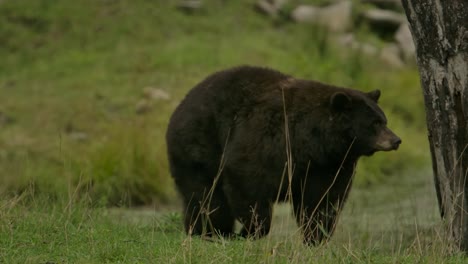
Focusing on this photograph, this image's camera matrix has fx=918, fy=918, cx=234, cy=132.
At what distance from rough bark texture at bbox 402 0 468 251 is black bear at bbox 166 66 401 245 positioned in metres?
0.58

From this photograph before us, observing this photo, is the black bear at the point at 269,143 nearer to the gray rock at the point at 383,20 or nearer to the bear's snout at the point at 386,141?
the bear's snout at the point at 386,141

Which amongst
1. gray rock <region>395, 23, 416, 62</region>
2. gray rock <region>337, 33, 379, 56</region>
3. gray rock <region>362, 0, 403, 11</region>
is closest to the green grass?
gray rock <region>337, 33, 379, 56</region>

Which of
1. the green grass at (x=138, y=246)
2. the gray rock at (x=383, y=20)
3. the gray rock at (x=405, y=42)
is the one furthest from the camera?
→ the gray rock at (x=383, y=20)

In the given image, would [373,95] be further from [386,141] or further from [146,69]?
[146,69]

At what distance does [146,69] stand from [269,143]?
8757 mm

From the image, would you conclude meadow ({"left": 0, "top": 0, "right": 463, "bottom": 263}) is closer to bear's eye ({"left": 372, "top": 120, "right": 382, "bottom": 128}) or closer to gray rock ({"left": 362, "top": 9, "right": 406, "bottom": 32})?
gray rock ({"left": 362, "top": 9, "right": 406, "bottom": 32})

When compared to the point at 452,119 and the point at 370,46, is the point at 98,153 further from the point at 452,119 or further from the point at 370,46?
the point at 370,46

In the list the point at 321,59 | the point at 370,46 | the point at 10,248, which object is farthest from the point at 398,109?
the point at 10,248

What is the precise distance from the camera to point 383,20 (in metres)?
19.6

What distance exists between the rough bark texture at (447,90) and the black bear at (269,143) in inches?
22.7

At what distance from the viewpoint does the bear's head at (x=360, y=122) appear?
7496mm

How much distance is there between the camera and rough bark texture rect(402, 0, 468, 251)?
6602 millimetres

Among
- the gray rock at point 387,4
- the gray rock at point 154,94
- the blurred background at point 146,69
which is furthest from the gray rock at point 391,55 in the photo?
the gray rock at point 154,94

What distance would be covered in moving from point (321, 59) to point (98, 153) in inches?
235
